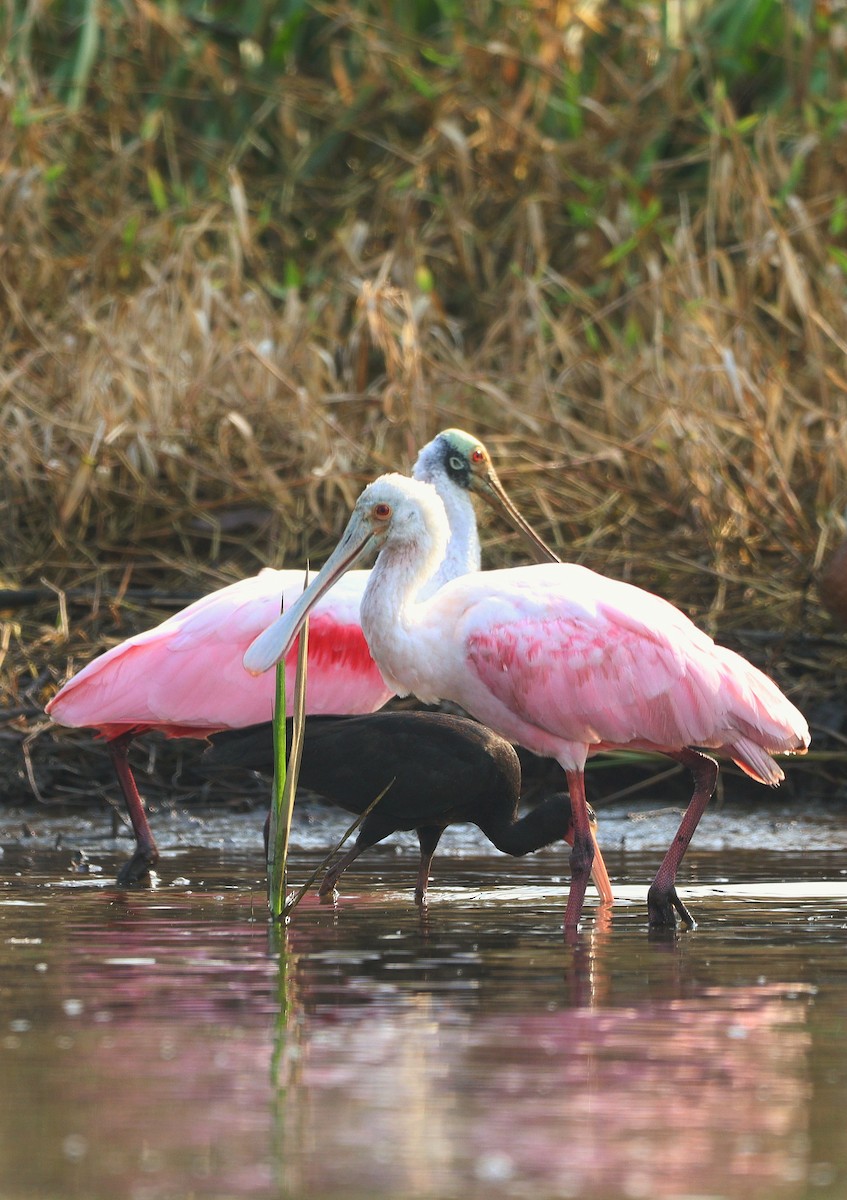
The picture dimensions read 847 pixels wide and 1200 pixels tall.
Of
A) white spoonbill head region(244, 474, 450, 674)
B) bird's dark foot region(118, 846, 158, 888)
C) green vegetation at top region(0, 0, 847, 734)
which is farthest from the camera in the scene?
green vegetation at top region(0, 0, 847, 734)

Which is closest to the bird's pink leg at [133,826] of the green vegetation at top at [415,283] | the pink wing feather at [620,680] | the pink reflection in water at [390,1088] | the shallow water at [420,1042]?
the shallow water at [420,1042]

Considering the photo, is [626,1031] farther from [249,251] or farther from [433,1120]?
[249,251]

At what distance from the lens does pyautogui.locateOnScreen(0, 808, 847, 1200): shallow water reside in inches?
116

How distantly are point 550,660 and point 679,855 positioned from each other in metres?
0.63

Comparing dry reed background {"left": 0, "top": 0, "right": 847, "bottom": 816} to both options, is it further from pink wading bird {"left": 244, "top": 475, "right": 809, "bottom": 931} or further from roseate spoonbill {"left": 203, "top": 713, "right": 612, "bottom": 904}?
pink wading bird {"left": 244, "top": 475, "right": 809, "bottom": 931}

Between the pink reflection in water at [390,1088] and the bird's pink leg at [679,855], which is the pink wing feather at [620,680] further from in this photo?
the pink reflection in water at [390,1088]

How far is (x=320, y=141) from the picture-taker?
13.3m

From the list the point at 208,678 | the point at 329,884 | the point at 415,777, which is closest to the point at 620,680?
the point at 415,777

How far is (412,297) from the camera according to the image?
1119 centimetres

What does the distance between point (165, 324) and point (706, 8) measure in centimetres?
422

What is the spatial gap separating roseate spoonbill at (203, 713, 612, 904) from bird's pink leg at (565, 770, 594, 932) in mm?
133

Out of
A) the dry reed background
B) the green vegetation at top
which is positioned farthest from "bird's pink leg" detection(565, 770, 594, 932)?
the green vegetation at top

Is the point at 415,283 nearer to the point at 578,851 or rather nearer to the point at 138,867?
the point at 138,867

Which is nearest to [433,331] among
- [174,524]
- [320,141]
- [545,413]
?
[545,413]
